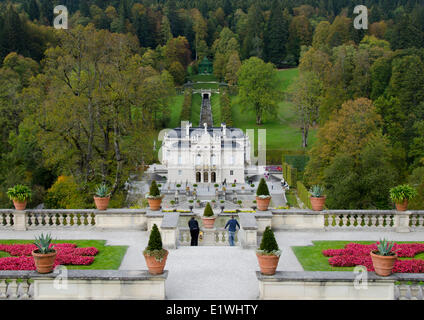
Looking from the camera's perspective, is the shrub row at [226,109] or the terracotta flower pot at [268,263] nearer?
the terracotta flower pot at [268,263]

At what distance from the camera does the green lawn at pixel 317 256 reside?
732 inches

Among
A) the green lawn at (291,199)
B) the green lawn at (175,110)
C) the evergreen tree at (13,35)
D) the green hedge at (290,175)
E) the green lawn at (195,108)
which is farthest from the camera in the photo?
the green lawn at (195,108)

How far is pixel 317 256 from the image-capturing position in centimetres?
1986

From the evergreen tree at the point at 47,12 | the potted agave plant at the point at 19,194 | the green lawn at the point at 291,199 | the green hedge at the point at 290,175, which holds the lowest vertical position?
the green lawn at the point at 291,199

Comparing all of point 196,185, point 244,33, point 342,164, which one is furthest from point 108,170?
point 244,33

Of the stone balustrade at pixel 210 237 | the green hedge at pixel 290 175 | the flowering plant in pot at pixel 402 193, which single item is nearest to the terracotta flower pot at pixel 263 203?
the stone balustrade at pixel 210 237

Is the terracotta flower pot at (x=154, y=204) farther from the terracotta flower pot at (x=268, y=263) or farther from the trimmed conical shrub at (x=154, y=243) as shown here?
the terracotta flower pot at (x=268, y=263)

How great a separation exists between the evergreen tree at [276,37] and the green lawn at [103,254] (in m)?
124

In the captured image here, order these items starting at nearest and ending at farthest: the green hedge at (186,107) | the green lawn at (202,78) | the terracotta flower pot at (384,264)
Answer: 1. the terracotta flower pot at (384,264)
2. the green hedge at (186,107)
3. the green lawn at (202,78)

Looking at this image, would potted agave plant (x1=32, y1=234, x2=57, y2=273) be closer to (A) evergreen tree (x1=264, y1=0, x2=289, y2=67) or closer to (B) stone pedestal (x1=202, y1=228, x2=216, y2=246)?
(B) stone pedestal (x1=202, y1=228, x2=216, y2=246)

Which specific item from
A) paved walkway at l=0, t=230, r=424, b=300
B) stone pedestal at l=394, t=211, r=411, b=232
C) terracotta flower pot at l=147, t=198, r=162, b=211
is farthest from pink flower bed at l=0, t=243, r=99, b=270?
stone pedestal at l=394, t=211, r=411, b=232

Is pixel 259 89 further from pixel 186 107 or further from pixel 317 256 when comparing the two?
pixel 317 256
